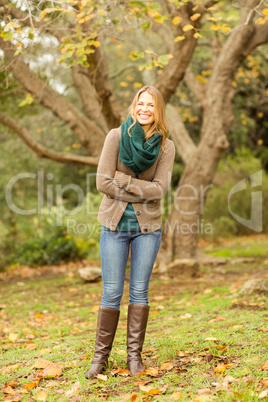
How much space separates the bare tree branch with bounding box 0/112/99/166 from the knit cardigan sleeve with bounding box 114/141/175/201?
4443mm

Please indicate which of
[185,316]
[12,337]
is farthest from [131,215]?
[12,337]

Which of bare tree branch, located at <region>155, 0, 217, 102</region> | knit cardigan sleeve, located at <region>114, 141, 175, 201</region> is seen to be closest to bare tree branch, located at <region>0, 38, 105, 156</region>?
bare tree branch, located at <region>155, 0, 217, 102</region>

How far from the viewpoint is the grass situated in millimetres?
2541

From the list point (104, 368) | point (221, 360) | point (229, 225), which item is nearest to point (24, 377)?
point (104, 368)

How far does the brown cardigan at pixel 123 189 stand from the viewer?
9.23 feet

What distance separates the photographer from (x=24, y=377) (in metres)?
2.94

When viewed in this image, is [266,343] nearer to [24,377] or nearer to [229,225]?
[24,377]

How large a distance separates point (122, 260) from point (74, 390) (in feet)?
2.84

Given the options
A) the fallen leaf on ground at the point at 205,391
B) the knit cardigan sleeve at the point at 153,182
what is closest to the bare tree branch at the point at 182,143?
the knit cardigan sleeve at the point at 153,182

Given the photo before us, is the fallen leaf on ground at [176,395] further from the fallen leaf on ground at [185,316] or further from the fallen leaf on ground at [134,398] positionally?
the fallen leaf on ground at [185,316]

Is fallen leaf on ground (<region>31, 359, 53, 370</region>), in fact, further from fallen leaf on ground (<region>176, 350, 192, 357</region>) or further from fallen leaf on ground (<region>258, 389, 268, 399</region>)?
fallen leaf on ground (<region>258, 389, 268, 399</region>)

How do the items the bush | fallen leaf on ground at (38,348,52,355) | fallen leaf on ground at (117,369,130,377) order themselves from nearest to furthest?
fallen leaf on ground at (117,369,130,377), fallen leaf on ground at (38,348,52,355), the bush

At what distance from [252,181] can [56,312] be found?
8930mm

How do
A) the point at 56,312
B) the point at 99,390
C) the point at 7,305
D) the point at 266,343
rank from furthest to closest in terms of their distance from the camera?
1. the point at 7,305
2. the point at 56,312
3. the point at 266,343
4. the point at 99,390
